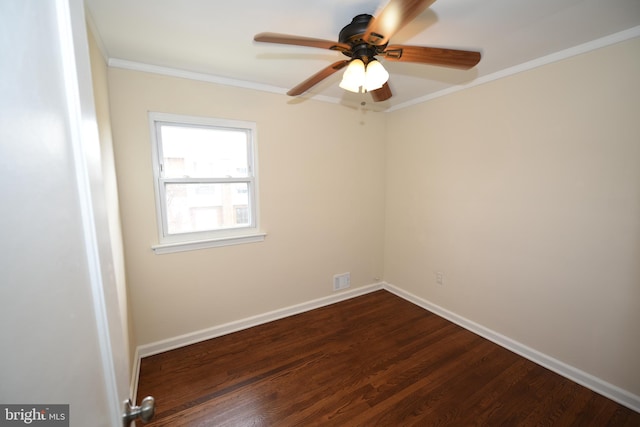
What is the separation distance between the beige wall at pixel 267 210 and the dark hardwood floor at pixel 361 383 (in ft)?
1.31

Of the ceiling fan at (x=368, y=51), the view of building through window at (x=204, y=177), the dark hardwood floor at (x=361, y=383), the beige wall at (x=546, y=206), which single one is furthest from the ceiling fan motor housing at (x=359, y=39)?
the dark hardwood floor at (x=361, y=383)

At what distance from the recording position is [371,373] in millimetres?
1958

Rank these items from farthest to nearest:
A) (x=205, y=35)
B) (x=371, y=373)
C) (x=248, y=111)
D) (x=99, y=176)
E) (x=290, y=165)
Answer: (x=290, y=165), (x=248, y=111), (x=371, y=373), (x=205, y=35), (x=99, y=176)

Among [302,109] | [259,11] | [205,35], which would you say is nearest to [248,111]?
[302,109]

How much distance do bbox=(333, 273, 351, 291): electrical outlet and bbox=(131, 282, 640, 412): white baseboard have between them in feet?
0.25

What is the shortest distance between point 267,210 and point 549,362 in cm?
269

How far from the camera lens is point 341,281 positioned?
3123 mm

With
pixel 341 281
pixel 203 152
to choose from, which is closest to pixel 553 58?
pixel 341 281

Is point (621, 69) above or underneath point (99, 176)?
above

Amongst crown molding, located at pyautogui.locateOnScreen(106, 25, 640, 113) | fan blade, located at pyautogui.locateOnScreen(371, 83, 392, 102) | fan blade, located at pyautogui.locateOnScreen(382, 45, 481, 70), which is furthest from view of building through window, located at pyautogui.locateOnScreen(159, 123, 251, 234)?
fan blade, located at pyautogui.locateOnScreen(382, 45, 481, 70)

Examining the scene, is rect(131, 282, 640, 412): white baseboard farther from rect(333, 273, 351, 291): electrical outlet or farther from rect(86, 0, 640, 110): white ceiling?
rect(86, 0, 640, 110): white ceiling

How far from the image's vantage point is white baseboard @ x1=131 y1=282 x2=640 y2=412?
175 centimetres

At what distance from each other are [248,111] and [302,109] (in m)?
0.57

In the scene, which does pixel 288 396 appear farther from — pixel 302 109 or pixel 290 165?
pixel 302 109
